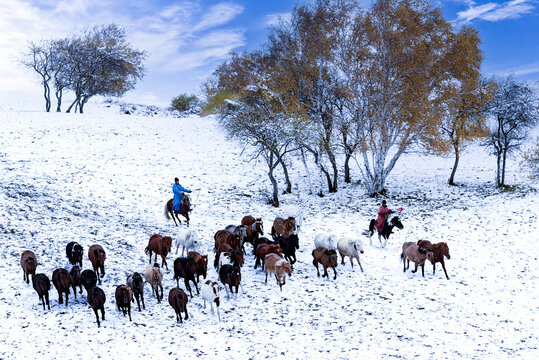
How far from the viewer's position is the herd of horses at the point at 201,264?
10203mm

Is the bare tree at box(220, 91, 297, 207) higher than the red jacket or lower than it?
higher

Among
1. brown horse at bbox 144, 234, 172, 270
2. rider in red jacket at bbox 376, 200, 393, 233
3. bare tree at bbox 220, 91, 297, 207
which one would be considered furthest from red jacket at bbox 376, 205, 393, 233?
brown horse at bbox 144, 234, 172, 270

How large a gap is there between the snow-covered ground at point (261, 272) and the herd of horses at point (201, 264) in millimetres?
457

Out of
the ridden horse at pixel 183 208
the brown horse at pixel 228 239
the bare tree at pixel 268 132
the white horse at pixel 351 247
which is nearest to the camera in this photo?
the white horse at pixel 351 247

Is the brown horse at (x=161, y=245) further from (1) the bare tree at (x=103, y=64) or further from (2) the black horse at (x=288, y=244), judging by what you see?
(1) the bare tree at (x=103, y=64)

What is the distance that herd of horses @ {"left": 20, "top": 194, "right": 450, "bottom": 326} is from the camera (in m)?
10.2

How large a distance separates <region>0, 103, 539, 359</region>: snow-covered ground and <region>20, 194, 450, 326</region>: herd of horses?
1.50 ft

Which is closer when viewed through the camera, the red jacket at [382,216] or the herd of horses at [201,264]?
the herd of horses at [201,264]

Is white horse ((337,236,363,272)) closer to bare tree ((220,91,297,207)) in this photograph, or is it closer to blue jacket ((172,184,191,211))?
blue jacket ((172,184,191,211))

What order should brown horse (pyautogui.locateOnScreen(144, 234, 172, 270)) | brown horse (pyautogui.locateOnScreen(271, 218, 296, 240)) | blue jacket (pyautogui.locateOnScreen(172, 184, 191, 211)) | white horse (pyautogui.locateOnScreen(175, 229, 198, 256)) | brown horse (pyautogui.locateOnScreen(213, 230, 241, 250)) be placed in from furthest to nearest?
blue jacket (pyautogui.locateOnScreen(172, 184, 191, 211)), brown horse (pyautogui.locateOnScreen(271, 218, 296, 240)), brown horse (pyautogui.locateOnScreen(213, 230, 241, 250)), white horse (pyautogui.locateOnScreen(175, 229, 198, 256)), brown horse (pyautogui.locateOnScreen(144, 234, 172, 270))

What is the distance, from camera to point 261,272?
13.9 m

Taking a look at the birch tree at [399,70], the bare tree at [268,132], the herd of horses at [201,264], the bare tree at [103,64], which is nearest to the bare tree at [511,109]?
the birch tree at [399,70]

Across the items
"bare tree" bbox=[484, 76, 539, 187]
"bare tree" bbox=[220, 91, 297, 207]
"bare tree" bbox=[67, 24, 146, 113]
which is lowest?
"bare tree" bbox=[220, 91, 297, 207]

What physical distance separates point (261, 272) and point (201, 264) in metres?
2.81
